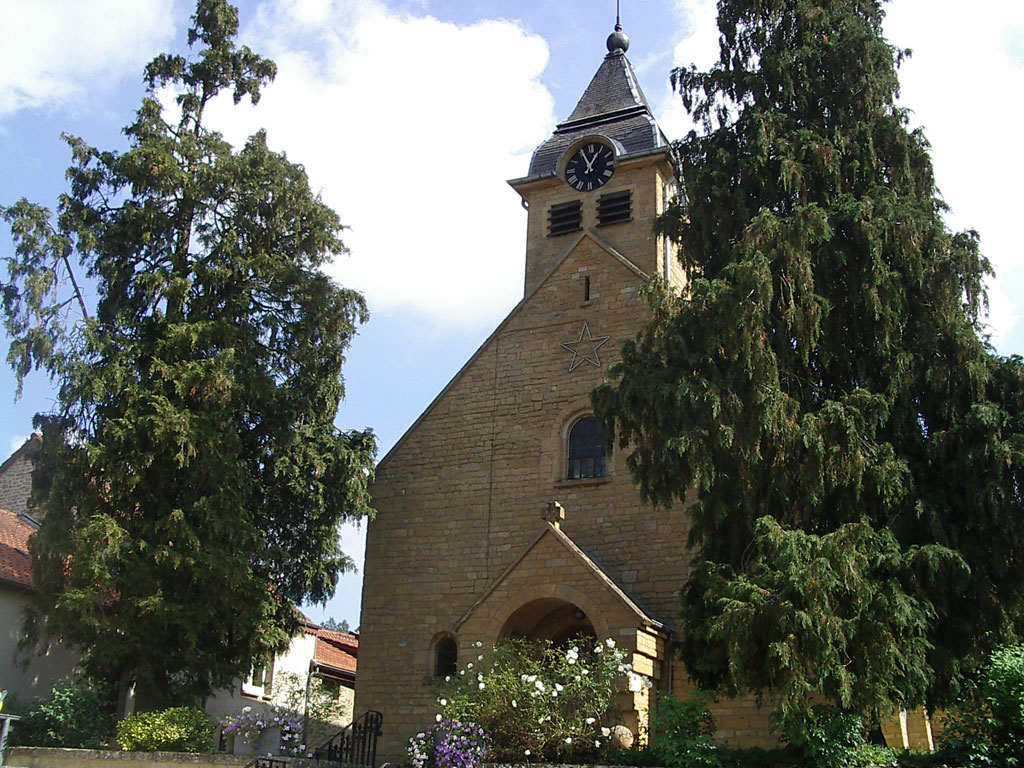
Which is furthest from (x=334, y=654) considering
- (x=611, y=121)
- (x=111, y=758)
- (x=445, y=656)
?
(x=611, y=121)

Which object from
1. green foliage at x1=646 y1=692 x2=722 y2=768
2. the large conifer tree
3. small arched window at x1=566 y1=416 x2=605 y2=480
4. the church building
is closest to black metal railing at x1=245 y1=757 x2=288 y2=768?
the church building

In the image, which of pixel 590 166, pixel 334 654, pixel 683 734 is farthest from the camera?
pixel 334 654

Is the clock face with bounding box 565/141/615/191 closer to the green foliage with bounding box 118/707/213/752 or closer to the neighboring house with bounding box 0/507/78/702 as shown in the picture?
the neighboring house with bounding box 0/507/78/702

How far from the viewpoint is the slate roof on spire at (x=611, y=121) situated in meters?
29.7

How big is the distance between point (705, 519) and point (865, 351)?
3502 mm

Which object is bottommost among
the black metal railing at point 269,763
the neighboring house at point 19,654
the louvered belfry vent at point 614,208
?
the black metal railing at point 269,763

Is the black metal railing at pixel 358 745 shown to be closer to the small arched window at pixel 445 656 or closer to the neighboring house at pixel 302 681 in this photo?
the small arched window at pixel 445 656

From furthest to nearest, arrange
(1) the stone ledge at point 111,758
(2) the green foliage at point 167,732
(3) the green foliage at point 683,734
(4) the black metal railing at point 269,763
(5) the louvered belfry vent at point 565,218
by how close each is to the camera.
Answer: (5) the louvered belfry vent at point 565,218 < (2) the green foliage at point 167,732 < (1) the stone ledge at point 111,758 < (4) the black metal railing at point 269,763 < (3) the green foliage at point 683,734

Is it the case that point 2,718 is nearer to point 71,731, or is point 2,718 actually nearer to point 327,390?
point 71,731

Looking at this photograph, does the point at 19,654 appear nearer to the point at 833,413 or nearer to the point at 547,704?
the point at 547,704

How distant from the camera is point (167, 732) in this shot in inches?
711

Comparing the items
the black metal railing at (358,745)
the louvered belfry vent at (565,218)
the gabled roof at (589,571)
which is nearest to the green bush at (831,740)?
the gabled roof at (589,571)

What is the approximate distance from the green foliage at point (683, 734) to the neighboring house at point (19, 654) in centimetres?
1222

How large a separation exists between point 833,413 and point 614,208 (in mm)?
15063
